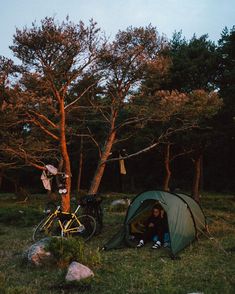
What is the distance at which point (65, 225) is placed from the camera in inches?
416

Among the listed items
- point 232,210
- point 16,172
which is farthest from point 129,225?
point 16,172

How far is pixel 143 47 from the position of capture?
14.6 m

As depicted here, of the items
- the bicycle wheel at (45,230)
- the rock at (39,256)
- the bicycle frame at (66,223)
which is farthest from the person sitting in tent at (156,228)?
the rock at (39,256)

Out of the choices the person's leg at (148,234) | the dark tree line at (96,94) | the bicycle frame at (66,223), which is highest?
the dark tree line at (96,94)

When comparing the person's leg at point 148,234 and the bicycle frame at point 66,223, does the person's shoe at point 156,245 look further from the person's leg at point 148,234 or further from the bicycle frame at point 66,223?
the bicycle frame at point 66,223

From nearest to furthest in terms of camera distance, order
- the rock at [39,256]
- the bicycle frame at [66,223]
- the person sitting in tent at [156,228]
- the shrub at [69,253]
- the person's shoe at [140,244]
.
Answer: the shrub at [69,253] < the rock at [39,256] < the person's shoe at [140,244] < the person sitting in tent at [156,228] < the bicycle frame at [66,223]

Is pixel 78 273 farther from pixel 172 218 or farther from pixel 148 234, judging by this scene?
pixel 148 234

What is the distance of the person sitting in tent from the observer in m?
10.4

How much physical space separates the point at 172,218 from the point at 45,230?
3.44 meters

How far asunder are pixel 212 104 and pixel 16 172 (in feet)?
76.8

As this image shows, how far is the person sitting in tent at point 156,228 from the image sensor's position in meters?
10.4

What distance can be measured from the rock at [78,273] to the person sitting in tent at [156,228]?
3310 millimetres

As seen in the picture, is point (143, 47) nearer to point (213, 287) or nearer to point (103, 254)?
point (103, 254)

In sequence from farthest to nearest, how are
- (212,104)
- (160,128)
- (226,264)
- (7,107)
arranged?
1. (160,128)
2. (212,104)
3. (7,107)
4. (226,264)
